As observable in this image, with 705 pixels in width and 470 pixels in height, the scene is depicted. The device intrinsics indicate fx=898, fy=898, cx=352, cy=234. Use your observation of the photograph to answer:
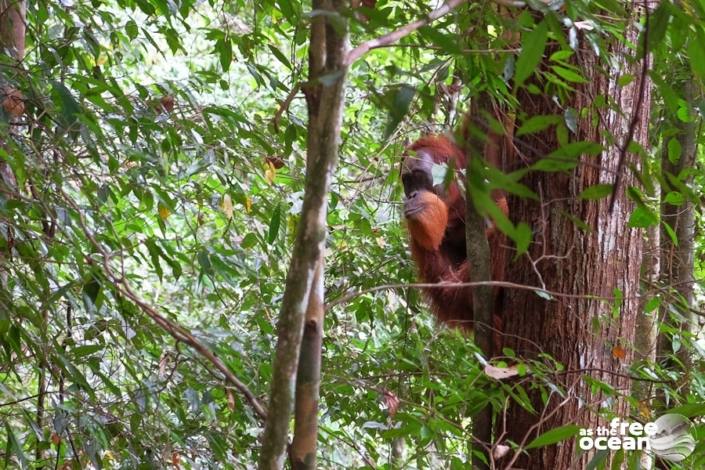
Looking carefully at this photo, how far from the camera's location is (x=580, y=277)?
2209 mm

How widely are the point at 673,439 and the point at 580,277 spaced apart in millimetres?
432

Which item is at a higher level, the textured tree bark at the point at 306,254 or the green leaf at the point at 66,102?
the green leaf at the point at 66,102

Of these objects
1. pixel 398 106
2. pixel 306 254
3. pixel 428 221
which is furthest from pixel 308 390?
pixel 428 221

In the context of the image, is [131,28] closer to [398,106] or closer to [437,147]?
[437,147]

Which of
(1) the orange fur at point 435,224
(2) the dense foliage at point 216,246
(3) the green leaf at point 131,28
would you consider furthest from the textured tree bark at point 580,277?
(3) the green leaf at point 131,28

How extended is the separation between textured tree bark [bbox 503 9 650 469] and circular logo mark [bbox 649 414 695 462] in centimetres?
16

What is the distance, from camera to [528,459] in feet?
7.22

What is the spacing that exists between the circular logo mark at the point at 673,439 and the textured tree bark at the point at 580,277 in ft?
0.52

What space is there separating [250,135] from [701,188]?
173cm

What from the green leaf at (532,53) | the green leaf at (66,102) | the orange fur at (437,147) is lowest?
the green leaf at (532,53)

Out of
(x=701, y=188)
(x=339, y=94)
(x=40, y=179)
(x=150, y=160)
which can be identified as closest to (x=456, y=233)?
(x=701, y=188)

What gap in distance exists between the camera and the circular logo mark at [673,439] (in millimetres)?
2080

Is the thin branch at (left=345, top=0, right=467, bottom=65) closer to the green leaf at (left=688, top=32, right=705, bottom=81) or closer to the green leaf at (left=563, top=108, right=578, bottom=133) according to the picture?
the green leaf at (left=688, top=32, right=705, bottom=81)

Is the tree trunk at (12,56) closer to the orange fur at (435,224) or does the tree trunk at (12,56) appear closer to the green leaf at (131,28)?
the green leaf at (131,28)
